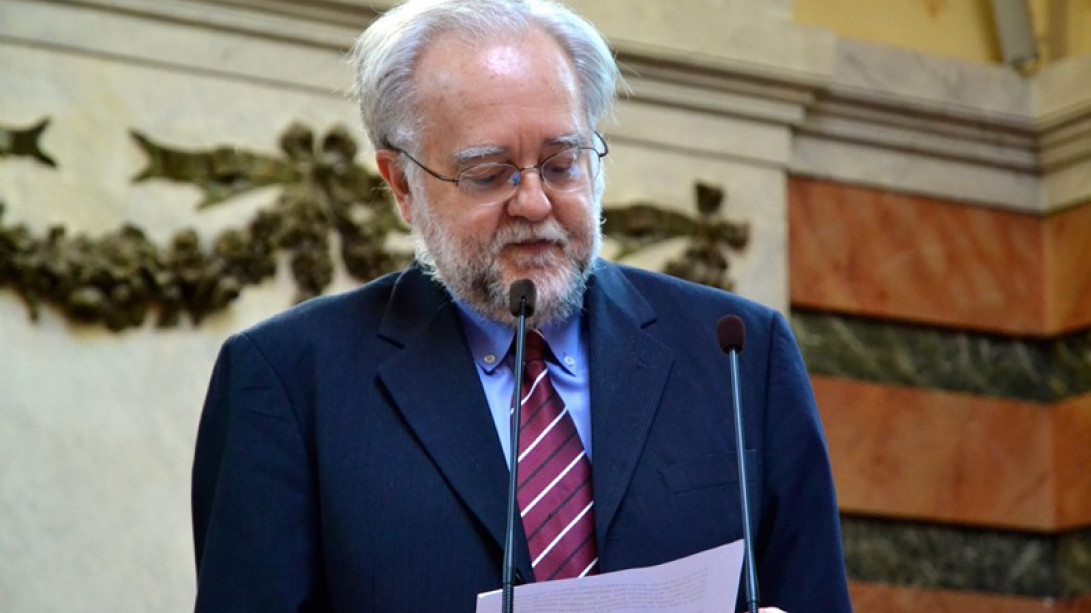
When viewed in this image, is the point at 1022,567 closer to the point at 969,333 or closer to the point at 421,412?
the point at 969,333

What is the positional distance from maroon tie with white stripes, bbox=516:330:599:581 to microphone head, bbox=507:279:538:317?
0.82ft

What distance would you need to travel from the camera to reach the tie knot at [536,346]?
323 centimetres

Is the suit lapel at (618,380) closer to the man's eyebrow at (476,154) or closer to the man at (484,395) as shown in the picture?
the man at (484,395)

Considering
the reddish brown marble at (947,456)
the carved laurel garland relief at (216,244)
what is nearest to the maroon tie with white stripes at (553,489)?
the carved laurel garland relief at (216,244)

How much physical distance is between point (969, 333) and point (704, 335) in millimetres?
3317

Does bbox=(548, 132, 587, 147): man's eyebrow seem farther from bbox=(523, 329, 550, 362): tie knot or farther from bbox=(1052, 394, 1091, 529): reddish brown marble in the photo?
bbox=(1052, 394, 1091, 529): reddish brown marble

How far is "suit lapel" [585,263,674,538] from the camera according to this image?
119 inches

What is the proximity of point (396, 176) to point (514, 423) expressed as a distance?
83 centimetres

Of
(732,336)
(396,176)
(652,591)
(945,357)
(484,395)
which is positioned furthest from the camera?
(945,357)

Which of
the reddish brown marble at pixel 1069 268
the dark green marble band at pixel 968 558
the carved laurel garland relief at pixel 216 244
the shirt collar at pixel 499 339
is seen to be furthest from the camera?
the reddish brown marble at pixel 1069 268

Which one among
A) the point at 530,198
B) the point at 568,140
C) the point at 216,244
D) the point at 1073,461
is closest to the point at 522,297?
the point at 530,198

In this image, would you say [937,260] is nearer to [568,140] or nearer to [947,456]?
[947,456]

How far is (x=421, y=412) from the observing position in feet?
10.2

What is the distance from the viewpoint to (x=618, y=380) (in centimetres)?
315
